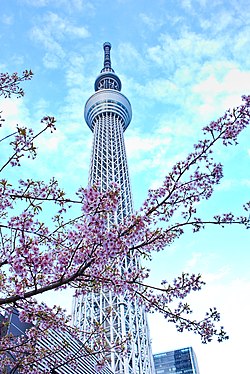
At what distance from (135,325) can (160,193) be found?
30.3 m

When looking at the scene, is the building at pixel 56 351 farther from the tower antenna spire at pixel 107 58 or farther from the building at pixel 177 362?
the building at pixel 177 362

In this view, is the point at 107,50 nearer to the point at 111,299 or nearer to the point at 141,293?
the point at 111,299

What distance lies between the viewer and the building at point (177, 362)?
220 feet

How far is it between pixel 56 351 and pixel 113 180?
89.5 feet

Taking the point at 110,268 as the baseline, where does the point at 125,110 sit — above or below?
above

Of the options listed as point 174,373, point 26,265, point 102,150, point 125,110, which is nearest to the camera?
point 26,265

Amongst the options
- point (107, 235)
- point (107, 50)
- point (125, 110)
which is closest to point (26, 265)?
point (107, 235)

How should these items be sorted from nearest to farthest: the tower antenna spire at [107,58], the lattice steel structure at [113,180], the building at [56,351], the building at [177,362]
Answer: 1. the building at [56,351]
2. the lattice steel structure at [113,180]
3. the tower antenna spire at [107,58]
4. the building at [177,362]

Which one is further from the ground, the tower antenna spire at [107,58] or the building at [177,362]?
the tower antenna spire at [107,58]

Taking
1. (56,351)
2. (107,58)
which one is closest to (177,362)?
(107,58)

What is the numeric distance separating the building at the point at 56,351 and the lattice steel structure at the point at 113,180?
41.9ft

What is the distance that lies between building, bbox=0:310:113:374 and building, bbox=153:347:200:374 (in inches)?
2361

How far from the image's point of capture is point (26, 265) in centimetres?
381

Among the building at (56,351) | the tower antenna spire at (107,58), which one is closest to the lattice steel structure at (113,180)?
the tower antenna spire at (107,58)
